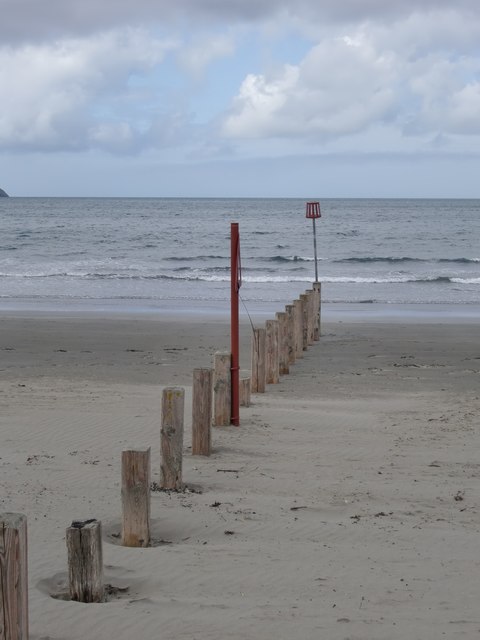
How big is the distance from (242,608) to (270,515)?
1.59 meters

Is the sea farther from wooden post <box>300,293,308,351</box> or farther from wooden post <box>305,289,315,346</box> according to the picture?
wooden post <box>300,293,308,351</box>

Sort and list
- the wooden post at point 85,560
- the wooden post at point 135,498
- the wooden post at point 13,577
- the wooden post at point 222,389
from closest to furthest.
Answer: the wooden post at point 13,577 < the wooden post at point 85,560 < the wooden post at point 135,498 < the wooden post at point 222,389

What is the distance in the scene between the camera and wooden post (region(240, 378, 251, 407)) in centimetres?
995

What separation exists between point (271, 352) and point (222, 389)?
3.03 metres

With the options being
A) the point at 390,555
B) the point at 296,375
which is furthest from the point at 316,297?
the point at 390,555

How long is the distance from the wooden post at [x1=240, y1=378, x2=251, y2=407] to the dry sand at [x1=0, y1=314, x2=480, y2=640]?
5.3 inches

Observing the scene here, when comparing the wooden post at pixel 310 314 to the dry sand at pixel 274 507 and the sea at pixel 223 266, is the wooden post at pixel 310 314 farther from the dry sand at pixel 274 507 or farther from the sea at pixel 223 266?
the dry sand at pixel 274 507

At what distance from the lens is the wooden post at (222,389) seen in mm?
8750

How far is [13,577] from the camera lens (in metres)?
3.63

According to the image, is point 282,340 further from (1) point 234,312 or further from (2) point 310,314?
(1) point 234,312

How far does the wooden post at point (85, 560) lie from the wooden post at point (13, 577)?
60 cm

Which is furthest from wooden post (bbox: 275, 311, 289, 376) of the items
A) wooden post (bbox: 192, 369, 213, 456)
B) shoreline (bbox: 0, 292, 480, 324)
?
shoreline (bbox: 0, 292, 480, 324)

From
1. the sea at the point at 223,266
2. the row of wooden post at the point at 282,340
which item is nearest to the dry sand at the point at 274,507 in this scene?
the row of wooden post at the point at 282,340

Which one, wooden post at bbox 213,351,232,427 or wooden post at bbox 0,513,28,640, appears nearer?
wooden post at bbox 0,513,28,640
